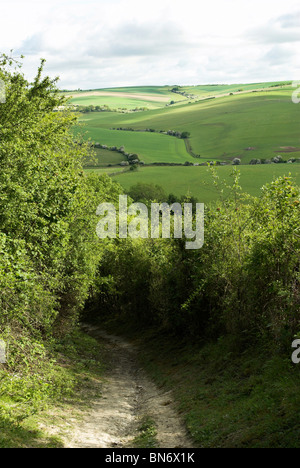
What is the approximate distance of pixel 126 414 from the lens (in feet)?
58.9

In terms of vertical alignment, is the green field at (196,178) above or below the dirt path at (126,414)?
above

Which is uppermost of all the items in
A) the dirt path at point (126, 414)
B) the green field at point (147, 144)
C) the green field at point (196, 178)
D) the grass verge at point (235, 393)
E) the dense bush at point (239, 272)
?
the green field at point (147, 144)

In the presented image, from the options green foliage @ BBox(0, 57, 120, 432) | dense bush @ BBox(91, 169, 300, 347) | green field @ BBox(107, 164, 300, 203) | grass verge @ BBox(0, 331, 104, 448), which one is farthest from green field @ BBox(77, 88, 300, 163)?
grass verge @ BBox(0, 331, 104, 448)

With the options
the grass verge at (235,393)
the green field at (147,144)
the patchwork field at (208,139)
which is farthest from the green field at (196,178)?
the grass verge at (235,393)

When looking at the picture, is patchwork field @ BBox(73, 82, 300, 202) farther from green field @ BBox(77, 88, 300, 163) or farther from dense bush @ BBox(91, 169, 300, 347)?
dense bush @ BBox(91, 169, 300, 347)

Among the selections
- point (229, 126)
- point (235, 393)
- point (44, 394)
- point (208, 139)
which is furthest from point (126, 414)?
point (229, 126)

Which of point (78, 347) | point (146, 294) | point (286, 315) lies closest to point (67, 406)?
point (286, 315)

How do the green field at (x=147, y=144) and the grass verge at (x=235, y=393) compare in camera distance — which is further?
the green field at (x=147, y=144)

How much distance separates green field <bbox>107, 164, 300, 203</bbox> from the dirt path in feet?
213

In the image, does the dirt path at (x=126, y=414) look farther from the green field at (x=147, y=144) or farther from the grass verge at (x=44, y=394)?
the green field at (x=147, y=144)

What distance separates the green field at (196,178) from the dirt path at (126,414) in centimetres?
6493

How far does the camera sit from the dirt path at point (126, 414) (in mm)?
14030

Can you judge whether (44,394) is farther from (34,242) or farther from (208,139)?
(208,139)

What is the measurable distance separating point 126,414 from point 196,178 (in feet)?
274
